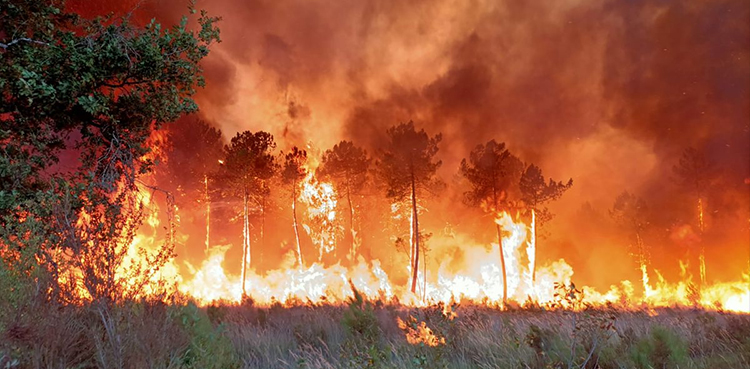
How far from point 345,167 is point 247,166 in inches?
411

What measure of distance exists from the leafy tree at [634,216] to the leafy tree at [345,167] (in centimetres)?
3536

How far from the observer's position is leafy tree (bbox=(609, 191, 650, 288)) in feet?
170

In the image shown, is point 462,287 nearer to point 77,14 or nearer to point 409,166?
point 409,166

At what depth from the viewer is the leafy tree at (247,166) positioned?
3106 cm

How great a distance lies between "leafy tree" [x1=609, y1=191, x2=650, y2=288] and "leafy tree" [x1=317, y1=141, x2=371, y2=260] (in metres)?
35.4

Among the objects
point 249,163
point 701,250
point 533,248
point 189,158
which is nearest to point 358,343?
point 249,163

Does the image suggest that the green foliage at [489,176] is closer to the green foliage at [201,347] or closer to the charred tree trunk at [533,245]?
the charred tree trunk at [533,245]

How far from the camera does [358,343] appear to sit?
839 centimetres

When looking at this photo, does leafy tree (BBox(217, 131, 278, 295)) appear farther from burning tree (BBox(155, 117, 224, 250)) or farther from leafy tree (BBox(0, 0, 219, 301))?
leafy tree (BBox(0, 0, 219, 301))

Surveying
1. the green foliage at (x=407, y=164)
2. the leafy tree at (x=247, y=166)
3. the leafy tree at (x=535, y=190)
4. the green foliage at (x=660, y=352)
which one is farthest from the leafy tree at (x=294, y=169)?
the green foliage at (x=660, y=352)

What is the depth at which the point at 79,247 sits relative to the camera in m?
4.93

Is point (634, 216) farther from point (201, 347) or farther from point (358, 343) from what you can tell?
point (201, 347)

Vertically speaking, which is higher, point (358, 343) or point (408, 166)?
point (408, 166)

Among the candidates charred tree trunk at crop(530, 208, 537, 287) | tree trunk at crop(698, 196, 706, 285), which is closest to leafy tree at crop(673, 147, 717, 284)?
tree trunk at crop(698, 196, 706, 285)
